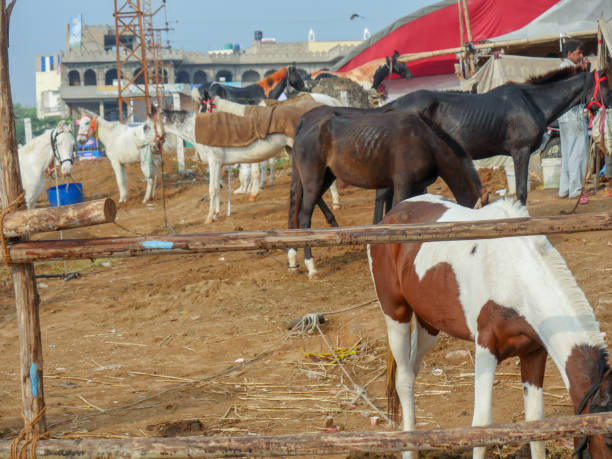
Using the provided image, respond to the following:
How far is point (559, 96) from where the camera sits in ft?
28.1

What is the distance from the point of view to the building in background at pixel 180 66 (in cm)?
5503

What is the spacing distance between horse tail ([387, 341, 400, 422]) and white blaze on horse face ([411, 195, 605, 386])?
0.78 metres

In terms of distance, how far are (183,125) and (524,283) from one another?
11.0m

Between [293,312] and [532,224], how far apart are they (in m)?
4.36

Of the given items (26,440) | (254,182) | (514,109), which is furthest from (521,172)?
(254,182)

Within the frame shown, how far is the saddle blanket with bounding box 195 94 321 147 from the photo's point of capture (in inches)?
443

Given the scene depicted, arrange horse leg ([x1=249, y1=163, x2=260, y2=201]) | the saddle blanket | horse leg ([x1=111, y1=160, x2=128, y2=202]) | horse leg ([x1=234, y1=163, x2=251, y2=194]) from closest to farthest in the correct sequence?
the saddle blanket, horse leg ([x1=249, y1=163, x2=260, y2=201]), horse leg ([x1=234, y1=163, x2=251, y2=194]), horse leg ([x1=111, y1=160, x2=128, y2=202])

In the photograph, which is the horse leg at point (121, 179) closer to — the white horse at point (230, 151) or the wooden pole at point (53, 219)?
the white horse at point (230, 151)

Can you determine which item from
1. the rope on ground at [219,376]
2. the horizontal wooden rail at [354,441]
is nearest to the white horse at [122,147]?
the rope on ground at [219,376]

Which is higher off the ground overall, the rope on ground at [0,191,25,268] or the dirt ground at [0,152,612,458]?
the rope on ground at [0,191,25,268]

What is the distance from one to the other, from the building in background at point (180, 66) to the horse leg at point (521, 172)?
46674 millimetres

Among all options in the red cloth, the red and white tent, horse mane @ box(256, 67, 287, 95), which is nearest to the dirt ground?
the red and white tent

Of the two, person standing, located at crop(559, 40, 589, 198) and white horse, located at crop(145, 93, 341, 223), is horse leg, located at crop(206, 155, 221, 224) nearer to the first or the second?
white horse, located at crop(145, 93, 341, 223)

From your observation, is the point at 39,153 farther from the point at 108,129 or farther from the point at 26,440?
the point at 26,440
